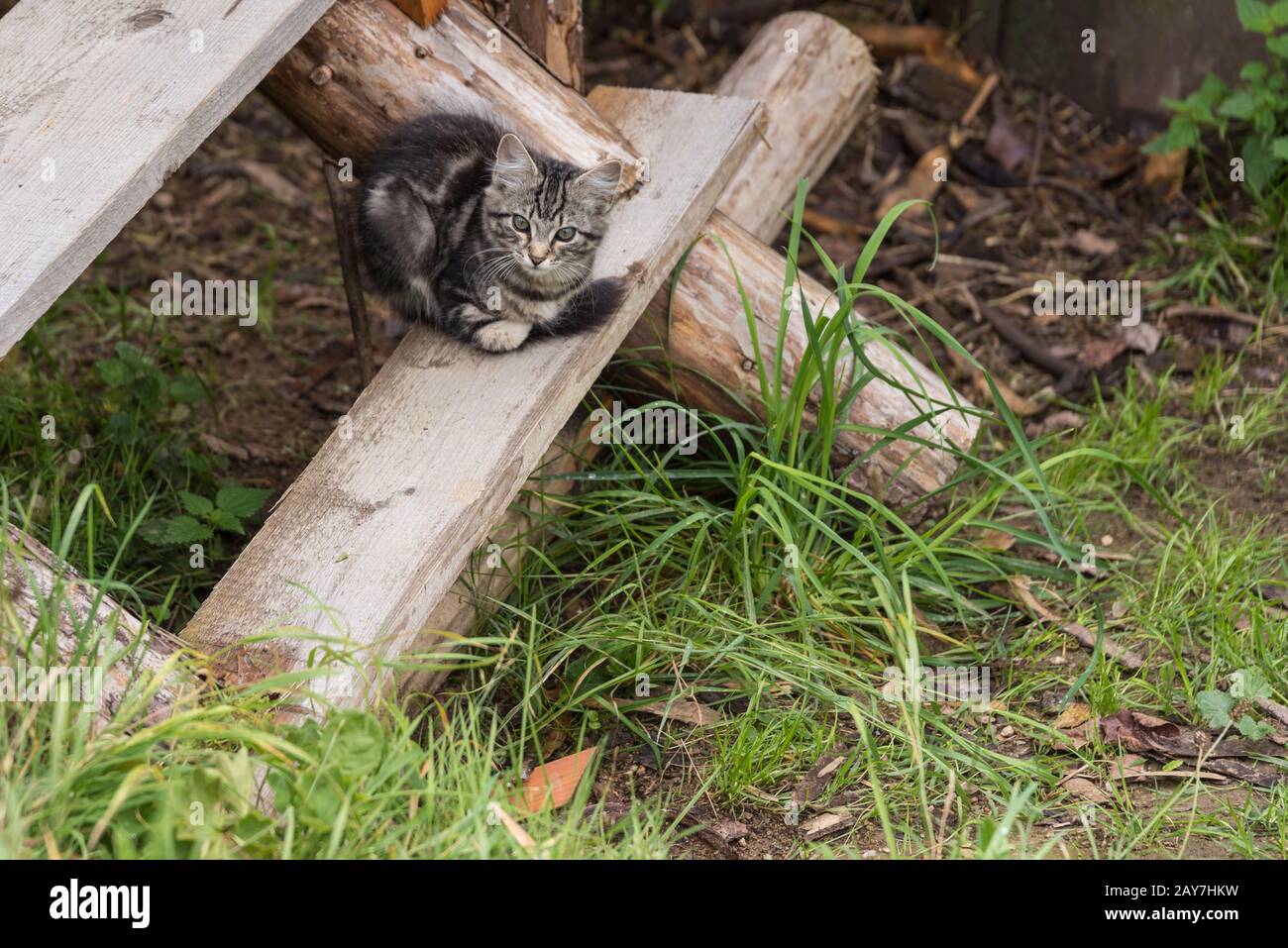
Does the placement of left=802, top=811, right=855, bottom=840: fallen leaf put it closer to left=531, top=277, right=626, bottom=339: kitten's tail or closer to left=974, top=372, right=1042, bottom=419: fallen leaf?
left=531, top=277, right=626, bottom=339: kitten's tail

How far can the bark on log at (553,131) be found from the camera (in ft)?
10.6

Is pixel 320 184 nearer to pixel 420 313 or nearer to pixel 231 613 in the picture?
pixel 420 313

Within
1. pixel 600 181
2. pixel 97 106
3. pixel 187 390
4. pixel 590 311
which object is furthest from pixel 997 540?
pixel 97 106

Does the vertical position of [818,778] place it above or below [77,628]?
below

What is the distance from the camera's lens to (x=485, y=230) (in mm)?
3221

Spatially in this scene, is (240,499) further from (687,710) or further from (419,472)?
(687,710)

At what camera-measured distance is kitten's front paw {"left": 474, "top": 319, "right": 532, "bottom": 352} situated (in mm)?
3092

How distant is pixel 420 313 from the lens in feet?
10.7

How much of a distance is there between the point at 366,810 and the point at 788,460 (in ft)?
4.93

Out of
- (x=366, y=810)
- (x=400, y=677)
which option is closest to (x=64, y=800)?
(x=366, y=810)

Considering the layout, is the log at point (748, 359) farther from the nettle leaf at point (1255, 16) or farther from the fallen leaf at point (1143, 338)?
the nettle leaf at point (1255, 16)

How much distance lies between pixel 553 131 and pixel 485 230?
1.17ft

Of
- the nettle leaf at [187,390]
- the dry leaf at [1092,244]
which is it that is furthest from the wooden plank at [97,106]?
the dry leaf at [1092,244]

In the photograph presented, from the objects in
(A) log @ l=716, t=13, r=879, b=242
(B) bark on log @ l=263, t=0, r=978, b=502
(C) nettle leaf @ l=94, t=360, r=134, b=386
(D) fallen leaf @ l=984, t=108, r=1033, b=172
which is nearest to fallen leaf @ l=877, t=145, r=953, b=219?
(D) fallen leaf @ l=984, t=108, r=1033, b=172
